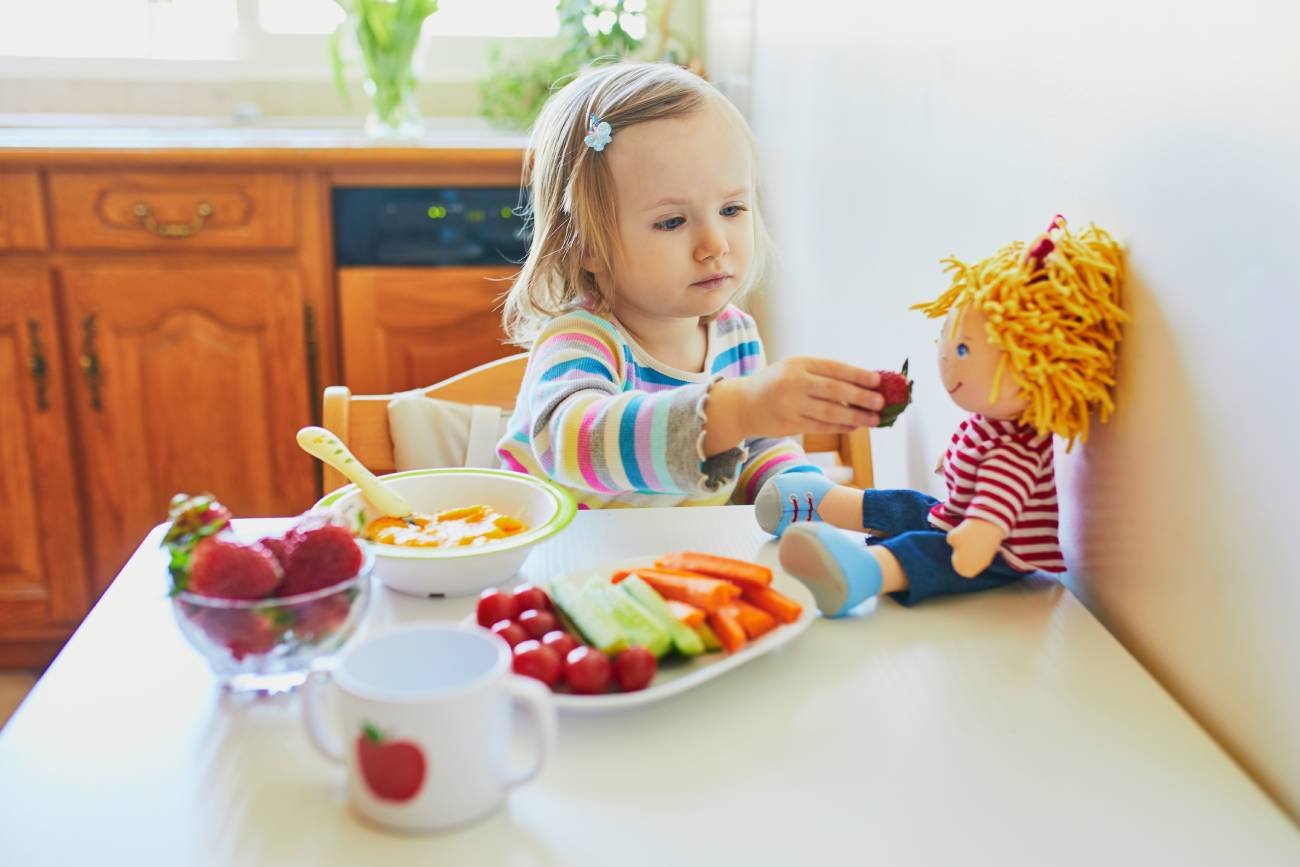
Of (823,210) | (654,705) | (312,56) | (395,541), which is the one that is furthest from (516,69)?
(654,705)

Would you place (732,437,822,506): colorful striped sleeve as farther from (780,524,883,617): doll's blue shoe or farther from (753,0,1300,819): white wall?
(780,524,883,617): doll's blue shoe

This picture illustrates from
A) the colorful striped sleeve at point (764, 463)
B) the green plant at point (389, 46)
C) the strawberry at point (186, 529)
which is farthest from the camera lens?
the green plant at point (389, 46)

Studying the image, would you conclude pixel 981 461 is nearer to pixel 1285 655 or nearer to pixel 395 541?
pixel 1285 655

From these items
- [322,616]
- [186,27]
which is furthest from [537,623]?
[186,27]

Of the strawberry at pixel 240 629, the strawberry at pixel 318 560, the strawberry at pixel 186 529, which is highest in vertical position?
the strawberry at pixel 186 529

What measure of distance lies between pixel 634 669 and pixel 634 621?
58 millimetres

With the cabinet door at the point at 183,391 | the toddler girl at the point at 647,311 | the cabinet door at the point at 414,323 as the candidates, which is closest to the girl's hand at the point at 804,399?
the toddler girl at the point at 647,311

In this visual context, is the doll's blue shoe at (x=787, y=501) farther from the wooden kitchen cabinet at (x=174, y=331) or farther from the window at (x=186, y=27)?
the window at (x=186, y=27)

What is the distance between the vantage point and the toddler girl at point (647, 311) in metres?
0.84

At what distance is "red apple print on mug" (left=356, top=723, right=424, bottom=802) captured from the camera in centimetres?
51

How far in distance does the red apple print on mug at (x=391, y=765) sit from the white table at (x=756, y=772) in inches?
0.9

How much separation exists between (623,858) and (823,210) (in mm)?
1154

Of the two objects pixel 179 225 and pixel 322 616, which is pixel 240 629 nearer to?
pixel 322 616

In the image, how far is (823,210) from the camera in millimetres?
1515
